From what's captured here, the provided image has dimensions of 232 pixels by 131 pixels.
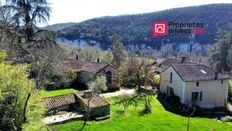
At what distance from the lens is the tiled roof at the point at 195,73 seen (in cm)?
3238

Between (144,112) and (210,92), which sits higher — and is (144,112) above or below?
below

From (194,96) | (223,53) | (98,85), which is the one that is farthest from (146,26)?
(98,85)

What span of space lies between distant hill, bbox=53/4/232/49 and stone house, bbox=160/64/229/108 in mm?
72703

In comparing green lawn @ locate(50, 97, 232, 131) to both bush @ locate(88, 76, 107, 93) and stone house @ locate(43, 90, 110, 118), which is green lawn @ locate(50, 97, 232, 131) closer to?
stone house @ locate(43, 90, 110, 118)

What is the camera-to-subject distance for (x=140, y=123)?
22.4 meters

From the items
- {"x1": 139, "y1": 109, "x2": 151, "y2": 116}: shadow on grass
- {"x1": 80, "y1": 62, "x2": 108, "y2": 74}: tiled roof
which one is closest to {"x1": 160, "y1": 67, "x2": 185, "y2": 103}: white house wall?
{"x1": 139, "y1": 109, "x2": 151, "y2": 116}: shadow on grass

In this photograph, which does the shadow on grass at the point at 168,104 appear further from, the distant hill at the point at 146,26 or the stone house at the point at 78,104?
the distant hill at the point at 146,26

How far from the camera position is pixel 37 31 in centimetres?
2656

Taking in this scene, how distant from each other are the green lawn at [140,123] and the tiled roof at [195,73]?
7.34 metres

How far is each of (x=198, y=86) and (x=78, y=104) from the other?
15.8m

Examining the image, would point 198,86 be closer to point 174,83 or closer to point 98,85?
point 174,83

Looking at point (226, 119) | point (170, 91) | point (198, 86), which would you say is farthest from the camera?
point (170, 91)

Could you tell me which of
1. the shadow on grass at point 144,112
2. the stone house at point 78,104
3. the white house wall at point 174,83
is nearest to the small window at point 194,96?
the white house wall at point 174,83

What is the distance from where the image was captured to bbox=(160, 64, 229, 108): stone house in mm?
32062
